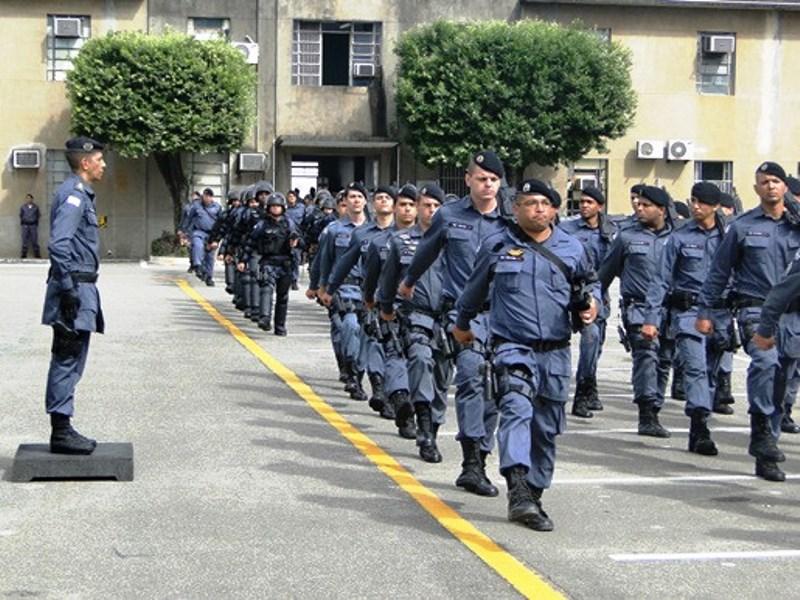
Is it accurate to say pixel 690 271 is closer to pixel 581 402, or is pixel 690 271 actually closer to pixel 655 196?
pixel 655 196

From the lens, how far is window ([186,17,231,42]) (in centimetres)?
4350

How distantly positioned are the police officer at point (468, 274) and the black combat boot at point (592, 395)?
336 cm

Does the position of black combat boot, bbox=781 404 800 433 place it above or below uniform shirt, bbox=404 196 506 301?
below

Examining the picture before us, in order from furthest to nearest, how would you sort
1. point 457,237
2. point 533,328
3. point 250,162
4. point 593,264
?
point 250,162
point 593,264
point 457,237
point 533,328

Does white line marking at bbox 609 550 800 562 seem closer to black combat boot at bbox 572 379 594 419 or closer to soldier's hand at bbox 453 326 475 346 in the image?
soldier's hand at bbox 453 326 475 346

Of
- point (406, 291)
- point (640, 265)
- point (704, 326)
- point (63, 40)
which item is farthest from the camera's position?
point (63, 40)

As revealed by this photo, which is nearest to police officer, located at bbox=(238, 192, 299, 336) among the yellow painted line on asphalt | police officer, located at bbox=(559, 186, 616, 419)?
the yellow painted line on asphalt

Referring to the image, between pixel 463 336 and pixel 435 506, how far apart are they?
1.06 m

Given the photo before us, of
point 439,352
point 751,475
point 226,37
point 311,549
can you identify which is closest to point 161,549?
point 311,549

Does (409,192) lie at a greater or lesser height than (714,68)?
lesser

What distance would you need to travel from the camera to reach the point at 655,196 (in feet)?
43.7

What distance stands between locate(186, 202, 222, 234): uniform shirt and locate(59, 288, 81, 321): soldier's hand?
73.8 ft

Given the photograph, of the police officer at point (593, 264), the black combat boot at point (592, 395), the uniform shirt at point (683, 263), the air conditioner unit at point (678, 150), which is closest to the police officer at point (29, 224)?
the air conditioner unit at point (678, 150)

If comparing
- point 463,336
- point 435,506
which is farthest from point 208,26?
point 435,506
